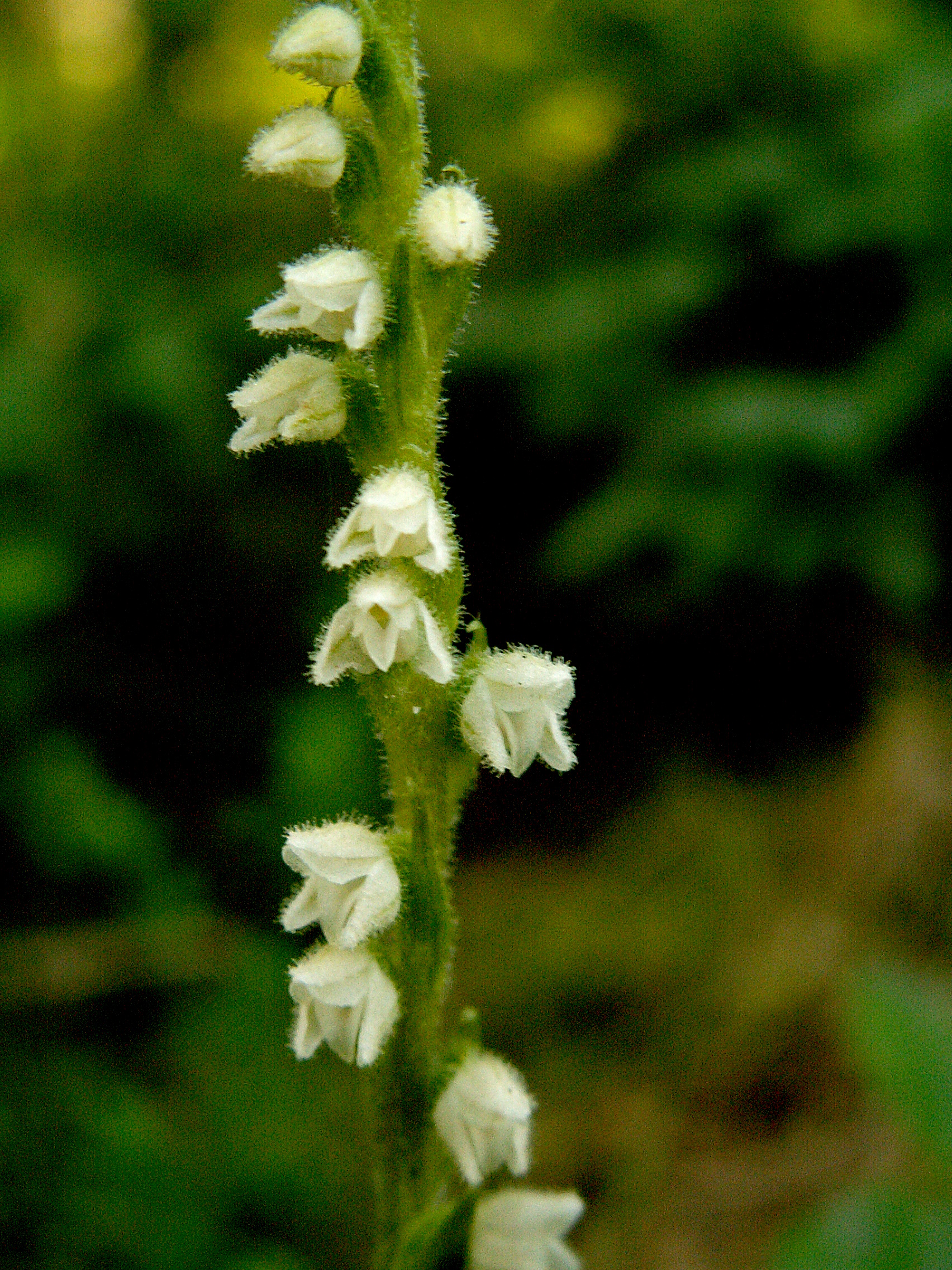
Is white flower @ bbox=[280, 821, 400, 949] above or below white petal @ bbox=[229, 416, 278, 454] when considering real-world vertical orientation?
below

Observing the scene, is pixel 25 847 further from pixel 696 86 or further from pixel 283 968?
pixel 696 86

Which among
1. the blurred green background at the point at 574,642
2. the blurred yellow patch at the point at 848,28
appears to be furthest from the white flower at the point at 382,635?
the blurred yellow patch at the point at 848,28

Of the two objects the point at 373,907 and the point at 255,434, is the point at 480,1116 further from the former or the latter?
the point at 255,434

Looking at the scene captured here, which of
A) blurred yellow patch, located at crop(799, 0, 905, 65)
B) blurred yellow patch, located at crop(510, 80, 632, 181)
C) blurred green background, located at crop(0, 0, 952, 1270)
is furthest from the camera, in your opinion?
blurred yellow patch, located at crop(510, 80, 632, 181)

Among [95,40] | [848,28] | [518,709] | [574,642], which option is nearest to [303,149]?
[518,709]

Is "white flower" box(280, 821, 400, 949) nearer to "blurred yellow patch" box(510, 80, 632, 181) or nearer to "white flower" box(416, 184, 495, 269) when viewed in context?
"white flower" box(416, 184, 495, 269)

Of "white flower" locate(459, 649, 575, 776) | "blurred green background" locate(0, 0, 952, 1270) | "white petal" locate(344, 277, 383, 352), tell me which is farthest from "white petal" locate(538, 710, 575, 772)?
"blurred green background" locate(0, 0, 952, 1270)

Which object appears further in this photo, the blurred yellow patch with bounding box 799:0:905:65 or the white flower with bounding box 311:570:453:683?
the blurred yellow patch with bounding box 799:0:905:65

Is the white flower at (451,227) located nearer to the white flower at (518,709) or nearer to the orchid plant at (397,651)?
the orchid plant at (397,651)
